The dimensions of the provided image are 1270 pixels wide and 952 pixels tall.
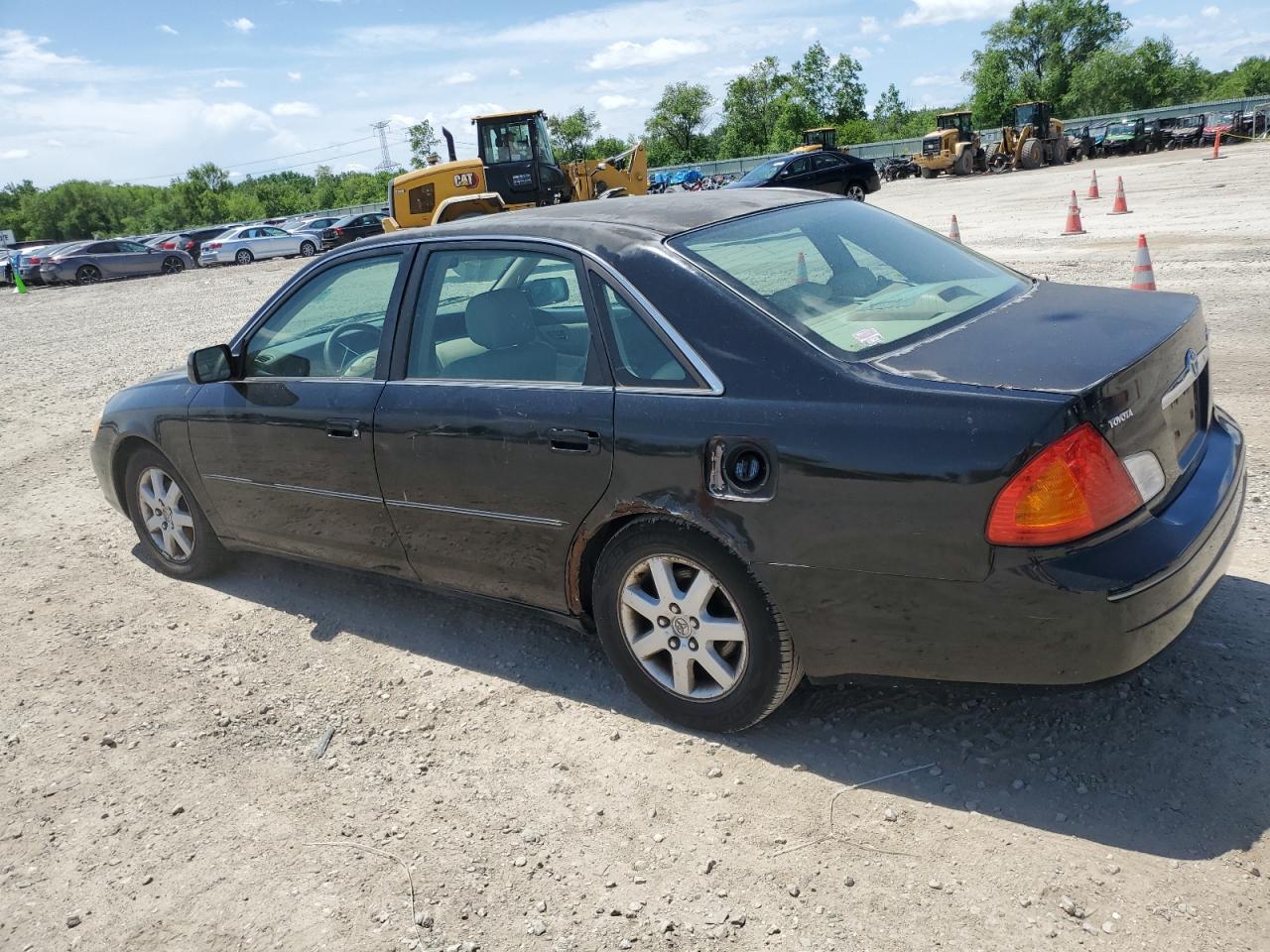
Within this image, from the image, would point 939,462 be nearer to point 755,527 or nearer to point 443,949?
point 755,527

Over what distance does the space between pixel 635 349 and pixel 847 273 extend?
Result: 0.82m

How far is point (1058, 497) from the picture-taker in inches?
→ 96.8

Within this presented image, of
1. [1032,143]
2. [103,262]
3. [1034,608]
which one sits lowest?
[1034,608]

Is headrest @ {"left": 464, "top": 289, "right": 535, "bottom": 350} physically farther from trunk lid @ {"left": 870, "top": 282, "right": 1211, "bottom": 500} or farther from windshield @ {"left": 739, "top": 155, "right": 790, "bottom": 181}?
windshield @ {"left": 739, "top": 155, "right": 790, "bottom": 181}

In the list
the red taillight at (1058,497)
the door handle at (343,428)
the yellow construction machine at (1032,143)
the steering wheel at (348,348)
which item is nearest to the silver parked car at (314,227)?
the yellow construction machine at (1032,143)

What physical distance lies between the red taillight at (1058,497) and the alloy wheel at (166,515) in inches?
154

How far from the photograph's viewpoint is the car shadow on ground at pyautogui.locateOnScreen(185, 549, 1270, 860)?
8.69 feet

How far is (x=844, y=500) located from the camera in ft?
8.81

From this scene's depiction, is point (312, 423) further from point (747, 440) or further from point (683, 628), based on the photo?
point (747, 440)

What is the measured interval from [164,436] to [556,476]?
245 centimetres

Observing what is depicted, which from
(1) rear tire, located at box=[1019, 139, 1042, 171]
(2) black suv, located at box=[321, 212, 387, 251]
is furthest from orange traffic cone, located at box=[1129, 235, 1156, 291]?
(1) rear tire, located at box=[1019, 139, 1042, 171]

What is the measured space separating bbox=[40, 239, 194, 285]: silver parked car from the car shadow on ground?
35.6 meters

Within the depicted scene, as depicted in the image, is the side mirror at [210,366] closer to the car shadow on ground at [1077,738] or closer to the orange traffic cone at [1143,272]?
the car shadow on ground at [1077,738]

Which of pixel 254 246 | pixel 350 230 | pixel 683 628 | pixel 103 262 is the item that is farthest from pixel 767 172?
pixel 683 628
